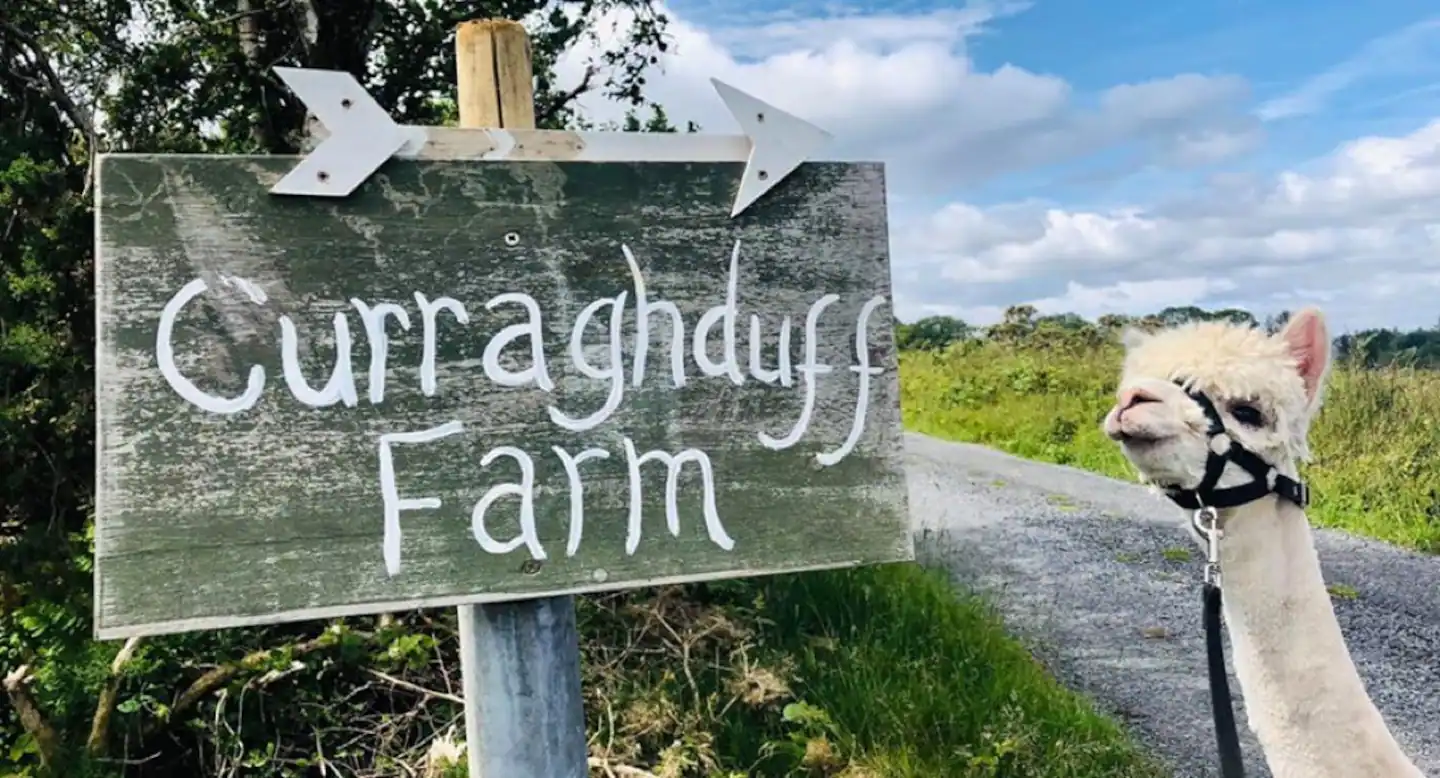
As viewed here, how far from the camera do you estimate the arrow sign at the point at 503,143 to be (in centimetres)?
182

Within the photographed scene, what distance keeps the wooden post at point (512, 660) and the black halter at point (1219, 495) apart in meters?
1.23

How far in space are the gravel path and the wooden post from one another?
9.89ft

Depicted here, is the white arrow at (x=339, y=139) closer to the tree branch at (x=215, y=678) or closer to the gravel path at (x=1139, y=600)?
the tree branch at (x=215, y=678)

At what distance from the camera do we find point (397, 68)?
4.77m

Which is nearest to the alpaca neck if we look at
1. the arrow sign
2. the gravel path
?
the arrow sign

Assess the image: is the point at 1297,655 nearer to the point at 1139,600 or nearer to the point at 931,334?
the point at 1139,600

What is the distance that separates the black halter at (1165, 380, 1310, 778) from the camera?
213cm

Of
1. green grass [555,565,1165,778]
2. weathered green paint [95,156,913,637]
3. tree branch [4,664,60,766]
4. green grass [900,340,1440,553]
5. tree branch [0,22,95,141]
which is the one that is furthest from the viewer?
green grass [900,340,1440,553]

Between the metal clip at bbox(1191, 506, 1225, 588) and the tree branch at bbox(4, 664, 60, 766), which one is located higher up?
the metal clip at bbox(1191, 506, 1225, 588)

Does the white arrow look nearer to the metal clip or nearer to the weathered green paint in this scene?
the weathered green paint

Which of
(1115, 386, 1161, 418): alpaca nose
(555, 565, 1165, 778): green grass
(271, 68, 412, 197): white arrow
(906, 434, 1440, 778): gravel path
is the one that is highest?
(271, 68, 412, 197): white arrow

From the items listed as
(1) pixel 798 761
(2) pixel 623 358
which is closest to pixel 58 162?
(2) pixel 623 358

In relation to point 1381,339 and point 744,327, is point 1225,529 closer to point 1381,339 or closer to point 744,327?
point 744,327

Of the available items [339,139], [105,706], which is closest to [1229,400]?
[339,139]
